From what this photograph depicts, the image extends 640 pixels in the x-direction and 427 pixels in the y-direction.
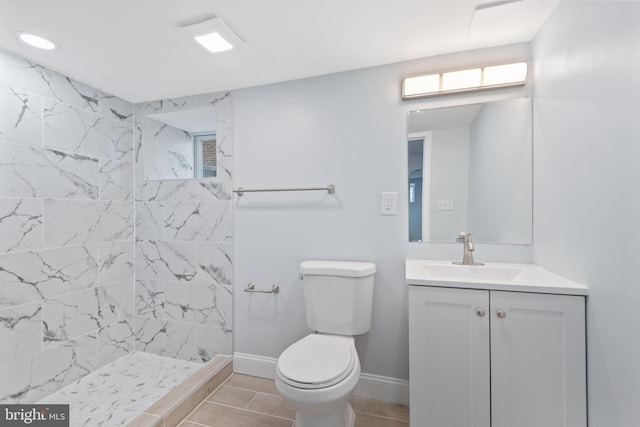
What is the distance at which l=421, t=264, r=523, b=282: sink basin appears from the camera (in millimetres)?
1463

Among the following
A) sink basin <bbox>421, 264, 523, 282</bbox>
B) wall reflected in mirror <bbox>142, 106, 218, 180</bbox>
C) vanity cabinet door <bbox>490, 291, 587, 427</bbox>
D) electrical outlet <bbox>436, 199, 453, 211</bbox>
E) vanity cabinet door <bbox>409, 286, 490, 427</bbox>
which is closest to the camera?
vanity cabinet door <bbox>490, 291, 587, 427</bbox>

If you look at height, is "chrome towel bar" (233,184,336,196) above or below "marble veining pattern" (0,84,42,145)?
below

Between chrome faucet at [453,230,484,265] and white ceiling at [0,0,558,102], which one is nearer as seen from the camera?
white ceiling at [0,0,558,102]

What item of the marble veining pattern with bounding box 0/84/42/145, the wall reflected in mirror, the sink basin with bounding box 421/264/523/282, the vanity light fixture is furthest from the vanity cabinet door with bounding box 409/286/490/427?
the marble veining pattern with bounding box 0/84/42/145

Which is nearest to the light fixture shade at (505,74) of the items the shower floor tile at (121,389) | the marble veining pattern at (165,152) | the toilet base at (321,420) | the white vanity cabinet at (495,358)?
the white vanity cabinet at (495,358)

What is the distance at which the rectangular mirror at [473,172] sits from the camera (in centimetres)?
157

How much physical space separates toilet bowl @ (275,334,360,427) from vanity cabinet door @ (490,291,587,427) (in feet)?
2.04

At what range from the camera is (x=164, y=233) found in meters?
2.26

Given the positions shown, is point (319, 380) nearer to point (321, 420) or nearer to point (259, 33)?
point (321, 420)

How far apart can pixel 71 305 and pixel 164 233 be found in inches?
28.6

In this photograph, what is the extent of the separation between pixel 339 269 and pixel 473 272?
0.73 metres

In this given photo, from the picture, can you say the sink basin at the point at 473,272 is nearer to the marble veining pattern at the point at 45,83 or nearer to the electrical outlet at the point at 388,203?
the electrical outlet at the point at 388,203

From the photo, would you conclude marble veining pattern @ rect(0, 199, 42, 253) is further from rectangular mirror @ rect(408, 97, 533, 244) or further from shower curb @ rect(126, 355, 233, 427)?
rectangular mirror @ rect(408, 97, 533, 244)

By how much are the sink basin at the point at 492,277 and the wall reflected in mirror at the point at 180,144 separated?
1.91 m
